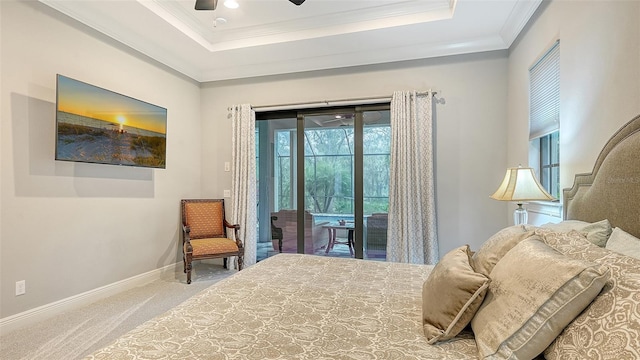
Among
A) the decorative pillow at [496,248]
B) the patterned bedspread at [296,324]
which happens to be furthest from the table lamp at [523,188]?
the patterned bedspread at [296,324]

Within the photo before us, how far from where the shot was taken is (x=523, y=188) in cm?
225

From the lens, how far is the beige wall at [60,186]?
2.43m

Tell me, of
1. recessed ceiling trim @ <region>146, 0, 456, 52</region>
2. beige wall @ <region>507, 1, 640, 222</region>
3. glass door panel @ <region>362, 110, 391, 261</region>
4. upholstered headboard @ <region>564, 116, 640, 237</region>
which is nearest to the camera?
upholstered headboard @ <region>564, 116, 640, 237</region>

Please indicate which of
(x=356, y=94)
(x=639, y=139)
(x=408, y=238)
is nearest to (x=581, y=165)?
(x=639, y=139)

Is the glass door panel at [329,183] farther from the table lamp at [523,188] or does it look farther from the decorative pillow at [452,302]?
the decorative pillow at [452,302]

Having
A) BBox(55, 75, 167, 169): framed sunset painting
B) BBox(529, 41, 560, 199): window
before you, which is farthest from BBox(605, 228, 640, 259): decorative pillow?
BBox(55, 75, 167, 169): framed sunset painting

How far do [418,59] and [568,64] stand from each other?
1861mm

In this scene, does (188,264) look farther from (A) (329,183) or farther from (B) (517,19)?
(B) (517,19)

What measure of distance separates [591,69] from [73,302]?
14.6 ft

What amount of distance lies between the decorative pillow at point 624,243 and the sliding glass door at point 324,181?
107 inches

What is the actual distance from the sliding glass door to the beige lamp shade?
1713mm

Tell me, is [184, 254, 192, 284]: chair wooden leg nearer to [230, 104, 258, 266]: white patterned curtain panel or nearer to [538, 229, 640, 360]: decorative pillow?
[230, 104, 258, 266]: white patterned curtain panel

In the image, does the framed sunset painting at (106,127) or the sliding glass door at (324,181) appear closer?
the framed sunset painting at (106,127)

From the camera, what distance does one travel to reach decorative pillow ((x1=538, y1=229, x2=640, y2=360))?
0.74 metres
